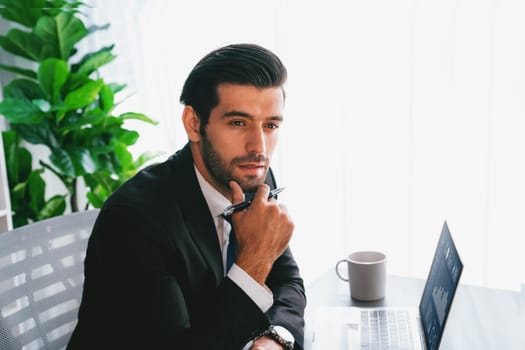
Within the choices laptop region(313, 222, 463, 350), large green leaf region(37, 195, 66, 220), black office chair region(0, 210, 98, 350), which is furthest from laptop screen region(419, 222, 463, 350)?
large green leaf region(37, 195, 66, 220)

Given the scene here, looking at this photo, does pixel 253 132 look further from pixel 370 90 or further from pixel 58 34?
pixel 58 34

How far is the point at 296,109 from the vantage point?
208cm

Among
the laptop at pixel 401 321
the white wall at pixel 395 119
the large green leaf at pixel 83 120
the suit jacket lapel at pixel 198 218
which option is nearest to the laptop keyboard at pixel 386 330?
the laptop at pixel 401 321

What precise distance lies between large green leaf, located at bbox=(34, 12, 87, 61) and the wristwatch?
6.16 feet

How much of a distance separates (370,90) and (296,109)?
12.1 inches

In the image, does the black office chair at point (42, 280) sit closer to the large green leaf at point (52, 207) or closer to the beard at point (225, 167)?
the beard at point (225, 167)

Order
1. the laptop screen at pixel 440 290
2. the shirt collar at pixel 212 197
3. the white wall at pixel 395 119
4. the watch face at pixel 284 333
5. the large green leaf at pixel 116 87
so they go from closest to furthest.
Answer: the laptop screen at pixel 440 290 → the watch face at pixel 284 333 → the shirt collar at pixel 212 197 → the white wall at pixel 395 119 → the large green leaf at pixel 116 87

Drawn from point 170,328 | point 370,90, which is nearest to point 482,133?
point 370,90

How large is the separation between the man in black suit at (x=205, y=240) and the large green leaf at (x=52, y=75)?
1322 mm

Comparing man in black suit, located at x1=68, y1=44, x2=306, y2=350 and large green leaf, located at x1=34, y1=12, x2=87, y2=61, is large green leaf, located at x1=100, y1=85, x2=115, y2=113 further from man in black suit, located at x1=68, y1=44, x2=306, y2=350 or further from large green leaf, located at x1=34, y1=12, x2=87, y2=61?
man in black suit, located at x1=68, y1=44, x2=306, y2=350

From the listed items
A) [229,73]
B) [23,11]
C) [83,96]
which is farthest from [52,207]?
[229,73]

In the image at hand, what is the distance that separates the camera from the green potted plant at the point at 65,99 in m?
2.29

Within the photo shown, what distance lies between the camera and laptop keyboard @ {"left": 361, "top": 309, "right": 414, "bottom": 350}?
96cm

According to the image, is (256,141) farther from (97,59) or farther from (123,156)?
(97,59)
